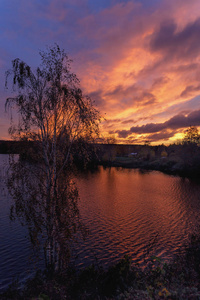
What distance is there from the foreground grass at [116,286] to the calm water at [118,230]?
208 centimetres

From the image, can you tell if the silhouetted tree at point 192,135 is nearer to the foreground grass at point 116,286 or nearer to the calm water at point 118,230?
the calm water at point 118,230

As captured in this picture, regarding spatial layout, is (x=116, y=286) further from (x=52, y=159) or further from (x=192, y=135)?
(x=192, y=135)

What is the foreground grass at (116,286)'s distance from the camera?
33.2ft

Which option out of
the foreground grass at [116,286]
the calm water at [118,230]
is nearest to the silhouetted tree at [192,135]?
the calm water at [118,230]

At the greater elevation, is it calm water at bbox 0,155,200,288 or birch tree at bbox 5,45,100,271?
birch tree at bbox 5,45,100,271

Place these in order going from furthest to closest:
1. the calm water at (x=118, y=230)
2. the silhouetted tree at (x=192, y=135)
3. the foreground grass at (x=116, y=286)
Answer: the silhouetted tree at (x=192, y=135) < the calm water at (x=118, y=230) < the foreground grass at (x=116, y=286)

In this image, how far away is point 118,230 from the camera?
2794 centimetres

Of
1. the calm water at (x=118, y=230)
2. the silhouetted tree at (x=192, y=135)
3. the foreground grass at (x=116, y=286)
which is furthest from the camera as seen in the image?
the silhouetted tree at (x=192, y=135)

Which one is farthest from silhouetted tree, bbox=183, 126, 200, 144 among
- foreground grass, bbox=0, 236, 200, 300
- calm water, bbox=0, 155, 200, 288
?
foreground grass, bbox=0, 236, 200, 300

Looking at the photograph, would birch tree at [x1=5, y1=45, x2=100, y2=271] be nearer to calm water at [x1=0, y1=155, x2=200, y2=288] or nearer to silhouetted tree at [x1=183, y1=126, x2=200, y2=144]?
calm water at [x1=0, y1=155, x2=200, y2=288]

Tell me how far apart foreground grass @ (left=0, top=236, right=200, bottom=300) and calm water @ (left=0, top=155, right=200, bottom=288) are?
82.0 inches

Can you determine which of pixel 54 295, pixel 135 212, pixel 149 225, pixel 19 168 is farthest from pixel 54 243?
pixel 135 212

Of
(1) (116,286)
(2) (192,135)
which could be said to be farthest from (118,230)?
(2) (192,135)

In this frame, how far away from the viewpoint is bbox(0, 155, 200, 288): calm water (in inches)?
766
